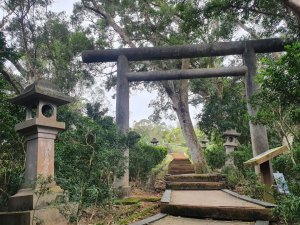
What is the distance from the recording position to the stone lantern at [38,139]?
5734mm

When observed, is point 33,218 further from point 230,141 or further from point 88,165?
point 230,141

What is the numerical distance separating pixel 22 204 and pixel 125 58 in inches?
262

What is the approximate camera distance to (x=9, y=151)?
23.8ft

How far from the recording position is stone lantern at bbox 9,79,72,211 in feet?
18.8

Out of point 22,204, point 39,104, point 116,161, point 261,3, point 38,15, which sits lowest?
point 22,204

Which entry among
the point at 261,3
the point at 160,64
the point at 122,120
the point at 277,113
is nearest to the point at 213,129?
the point at 160,64

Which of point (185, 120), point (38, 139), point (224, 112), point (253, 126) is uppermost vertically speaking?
point (224, 112)

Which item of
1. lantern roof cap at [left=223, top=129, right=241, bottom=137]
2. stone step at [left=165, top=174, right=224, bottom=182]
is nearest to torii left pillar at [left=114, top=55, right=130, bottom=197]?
stone step at [left=165, top=174, right=224, bottom=182]

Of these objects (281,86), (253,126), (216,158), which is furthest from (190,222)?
(216,158)

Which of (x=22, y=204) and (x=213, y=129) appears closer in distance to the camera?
(x=22, y=204)

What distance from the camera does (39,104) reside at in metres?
6.36

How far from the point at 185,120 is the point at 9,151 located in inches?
343

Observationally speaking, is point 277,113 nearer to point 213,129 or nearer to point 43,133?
point 43,133

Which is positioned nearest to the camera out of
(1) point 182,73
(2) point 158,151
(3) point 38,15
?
(1) point 182,73
